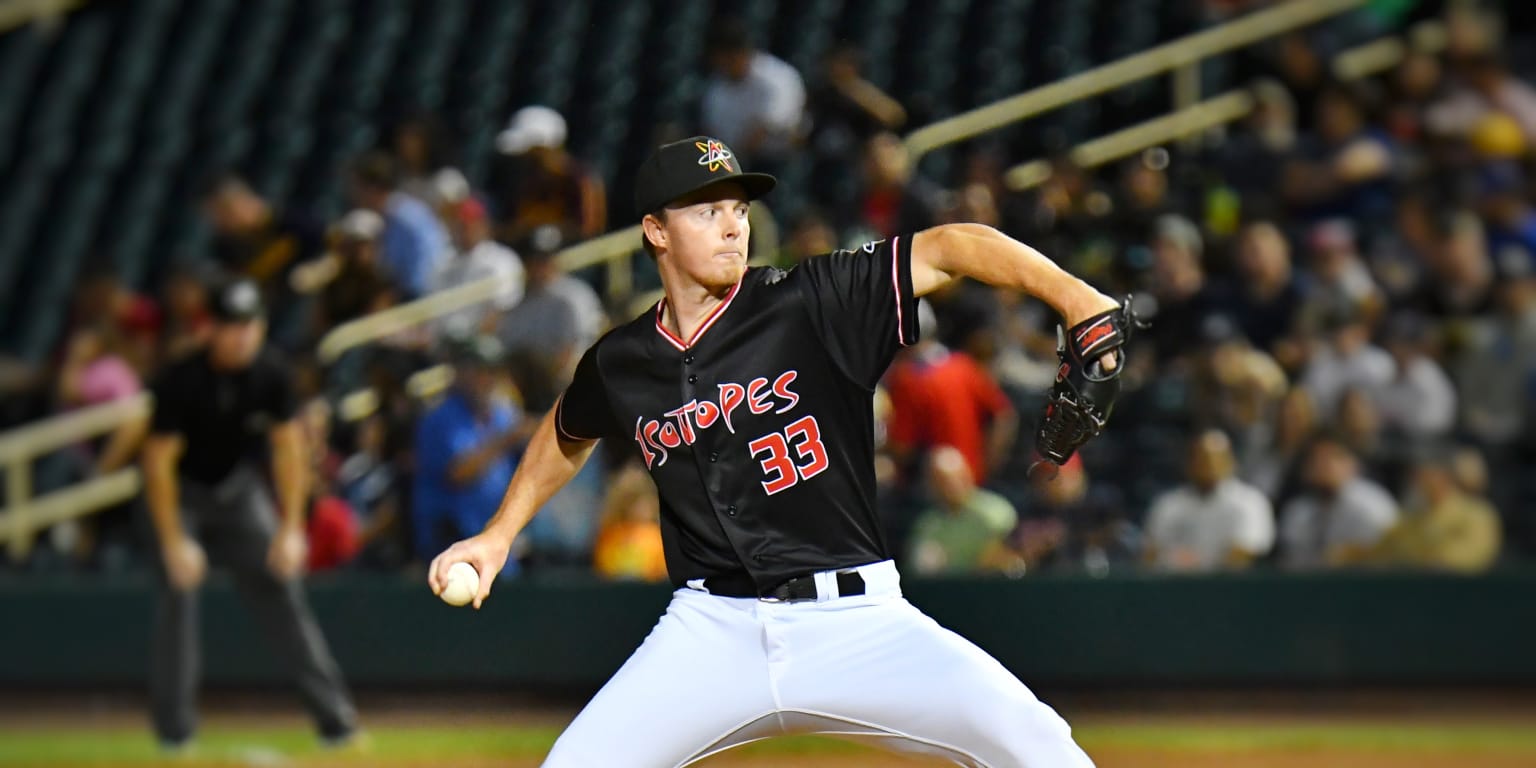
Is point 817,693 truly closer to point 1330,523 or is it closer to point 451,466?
point 451,466

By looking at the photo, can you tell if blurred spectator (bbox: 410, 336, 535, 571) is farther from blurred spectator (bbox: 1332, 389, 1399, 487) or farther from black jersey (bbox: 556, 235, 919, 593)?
black jersey (bbox: 556, 235, 919, 593)

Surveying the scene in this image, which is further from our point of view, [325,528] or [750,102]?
[750,102]

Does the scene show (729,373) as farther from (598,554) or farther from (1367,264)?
(1367,264)

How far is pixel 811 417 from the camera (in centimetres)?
421

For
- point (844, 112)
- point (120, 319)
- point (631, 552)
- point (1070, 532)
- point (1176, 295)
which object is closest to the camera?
point (631, 552)

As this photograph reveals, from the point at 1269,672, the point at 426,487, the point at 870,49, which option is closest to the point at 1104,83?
the point at 870,49

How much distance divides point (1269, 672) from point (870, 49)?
5.64m

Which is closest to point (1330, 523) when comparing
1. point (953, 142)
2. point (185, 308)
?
point (953, 142)

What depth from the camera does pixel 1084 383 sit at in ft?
12.9

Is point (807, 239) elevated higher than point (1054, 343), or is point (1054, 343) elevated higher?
point (807, 239)

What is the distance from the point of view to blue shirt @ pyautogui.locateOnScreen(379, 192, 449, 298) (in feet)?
38.2

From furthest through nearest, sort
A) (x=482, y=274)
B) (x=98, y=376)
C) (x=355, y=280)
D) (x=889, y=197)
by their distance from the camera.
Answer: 1. (x=98, y=376)
2. (x=355, y=280)
3. (x=482, y=274)
4. (x=889, y=197)

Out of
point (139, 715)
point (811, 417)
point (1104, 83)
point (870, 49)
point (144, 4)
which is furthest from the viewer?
point (144, 4)

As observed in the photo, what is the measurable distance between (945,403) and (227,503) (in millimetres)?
3363
